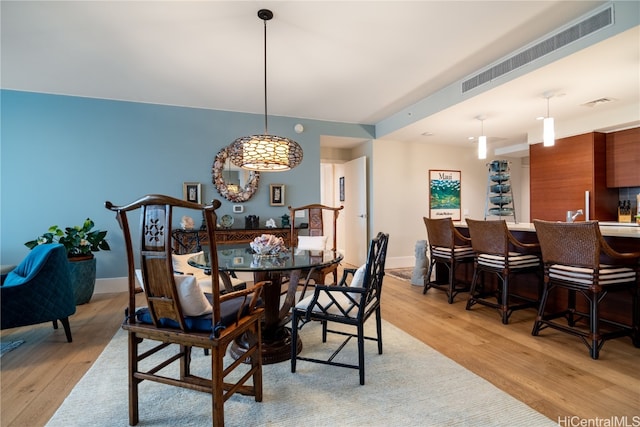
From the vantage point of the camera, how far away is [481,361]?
2.23m

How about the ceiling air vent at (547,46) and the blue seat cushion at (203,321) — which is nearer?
the blue seat cushion at (203,321)

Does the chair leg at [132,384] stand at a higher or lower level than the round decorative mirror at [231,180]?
lower

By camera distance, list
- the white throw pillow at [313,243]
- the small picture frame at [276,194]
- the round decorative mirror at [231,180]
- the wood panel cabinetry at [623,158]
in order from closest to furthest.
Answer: the white throw pillow at [313,243]
the wood panel cabinetry at [623,158]
the round decorative mirror at [231,180]
the small picture frame at [276,194]

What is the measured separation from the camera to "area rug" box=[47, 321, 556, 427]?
1612 mm

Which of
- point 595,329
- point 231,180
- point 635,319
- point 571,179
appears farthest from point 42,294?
point 571,179

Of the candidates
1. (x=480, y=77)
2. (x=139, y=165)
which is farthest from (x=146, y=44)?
(x=480, y=77)

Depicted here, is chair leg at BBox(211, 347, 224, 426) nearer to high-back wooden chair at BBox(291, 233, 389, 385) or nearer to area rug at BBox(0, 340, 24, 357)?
high-back wooden chair at BBox(291, 233, 389, 385)

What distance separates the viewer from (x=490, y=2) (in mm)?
2311

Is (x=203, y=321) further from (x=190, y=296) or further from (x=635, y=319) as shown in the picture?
(x=635, y=319)

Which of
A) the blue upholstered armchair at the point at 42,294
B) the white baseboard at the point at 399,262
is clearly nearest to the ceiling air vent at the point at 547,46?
the white baseboard at the point at 399,262

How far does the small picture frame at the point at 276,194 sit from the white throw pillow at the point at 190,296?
3542 millimetres

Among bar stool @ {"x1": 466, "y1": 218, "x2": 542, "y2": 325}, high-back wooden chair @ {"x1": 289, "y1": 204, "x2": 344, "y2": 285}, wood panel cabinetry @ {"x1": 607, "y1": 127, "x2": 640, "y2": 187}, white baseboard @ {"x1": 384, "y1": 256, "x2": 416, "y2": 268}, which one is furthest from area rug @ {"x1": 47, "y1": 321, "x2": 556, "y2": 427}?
wood panel cabinetry @ {"x1": 607, "y1": 127, "x2": 640, "y2": 187}

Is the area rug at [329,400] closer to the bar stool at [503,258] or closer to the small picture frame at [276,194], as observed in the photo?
the bar stool at [503,258]

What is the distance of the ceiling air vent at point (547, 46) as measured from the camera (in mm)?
2375
